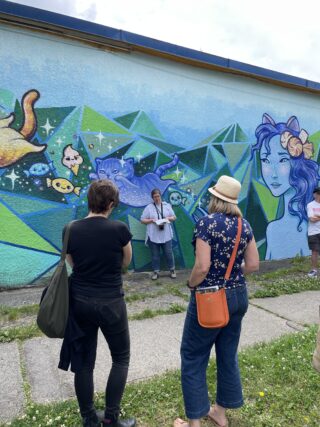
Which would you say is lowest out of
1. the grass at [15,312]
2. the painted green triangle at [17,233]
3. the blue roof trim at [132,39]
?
the grass at [15,312]

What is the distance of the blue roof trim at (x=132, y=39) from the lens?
5508 millimetres

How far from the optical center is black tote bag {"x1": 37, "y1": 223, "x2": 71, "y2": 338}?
2.40m

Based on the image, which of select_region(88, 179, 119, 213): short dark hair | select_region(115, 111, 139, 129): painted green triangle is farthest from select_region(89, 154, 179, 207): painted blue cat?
select_region(88, 179, 119, 213): short dark hair

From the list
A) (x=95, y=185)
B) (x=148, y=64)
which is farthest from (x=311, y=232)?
(x=95, y=185)

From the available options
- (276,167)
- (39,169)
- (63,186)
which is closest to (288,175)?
(276,167)

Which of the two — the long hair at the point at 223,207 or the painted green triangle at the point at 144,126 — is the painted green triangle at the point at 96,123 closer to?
the painted green triangle at the point at 144,126

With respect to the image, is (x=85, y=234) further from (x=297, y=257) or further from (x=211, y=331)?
(x=297, y=257)

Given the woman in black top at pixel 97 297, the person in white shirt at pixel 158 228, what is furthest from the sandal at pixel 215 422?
the person in white shirt at pixel 158 228

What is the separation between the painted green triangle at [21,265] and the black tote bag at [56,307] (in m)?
3.64

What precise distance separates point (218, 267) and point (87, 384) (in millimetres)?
1178

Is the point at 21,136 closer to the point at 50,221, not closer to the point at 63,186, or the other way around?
→ the point at 63,186

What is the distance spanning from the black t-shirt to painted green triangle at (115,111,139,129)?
14.5 feet

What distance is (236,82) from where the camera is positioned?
786 cm

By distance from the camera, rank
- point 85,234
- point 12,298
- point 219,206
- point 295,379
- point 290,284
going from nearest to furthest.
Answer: point 85,234, point 219,206, point 295,379, point 12,298, point 290,284
